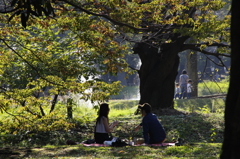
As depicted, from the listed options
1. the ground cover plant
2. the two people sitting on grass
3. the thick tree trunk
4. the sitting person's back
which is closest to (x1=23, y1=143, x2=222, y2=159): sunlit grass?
the ground cover plant

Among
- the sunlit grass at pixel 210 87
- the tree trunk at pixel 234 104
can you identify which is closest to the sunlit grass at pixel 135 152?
the tree trunk at pixel 234 104

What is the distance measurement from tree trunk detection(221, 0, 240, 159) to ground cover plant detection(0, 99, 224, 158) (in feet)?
8.74

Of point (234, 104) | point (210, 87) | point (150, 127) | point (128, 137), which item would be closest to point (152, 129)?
point (150, 127)

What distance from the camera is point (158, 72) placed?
1499 cm

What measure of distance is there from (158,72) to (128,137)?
4500mm

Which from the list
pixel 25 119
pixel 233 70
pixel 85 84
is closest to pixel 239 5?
pixel 233 70

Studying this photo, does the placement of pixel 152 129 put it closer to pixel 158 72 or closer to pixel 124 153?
pixel 124 153

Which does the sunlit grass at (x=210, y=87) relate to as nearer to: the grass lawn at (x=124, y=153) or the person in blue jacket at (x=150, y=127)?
the person in blue jacket at (x=150, y=127)

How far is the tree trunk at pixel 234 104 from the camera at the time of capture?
3.98 meters

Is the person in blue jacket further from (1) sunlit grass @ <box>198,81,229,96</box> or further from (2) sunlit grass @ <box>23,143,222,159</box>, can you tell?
(1) sunlit grass @ <box>198,81,229,96</box>

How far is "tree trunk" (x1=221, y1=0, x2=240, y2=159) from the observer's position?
398 centimetres

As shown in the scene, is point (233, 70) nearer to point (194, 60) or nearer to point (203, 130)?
point (203, 130)

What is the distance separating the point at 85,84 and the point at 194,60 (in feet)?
49.0

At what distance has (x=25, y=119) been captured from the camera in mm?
9586
